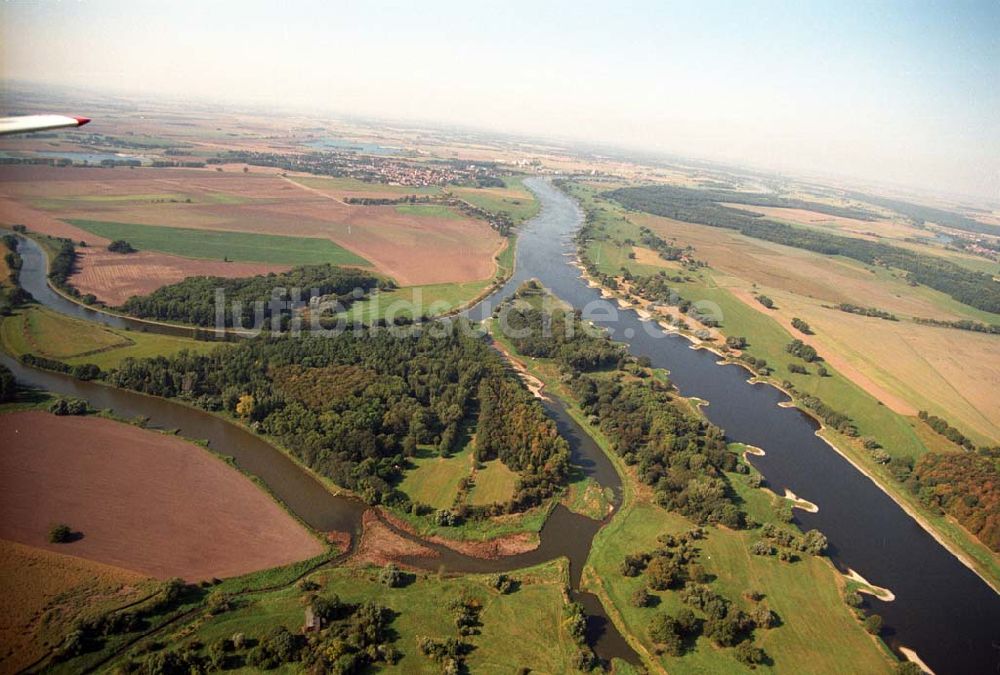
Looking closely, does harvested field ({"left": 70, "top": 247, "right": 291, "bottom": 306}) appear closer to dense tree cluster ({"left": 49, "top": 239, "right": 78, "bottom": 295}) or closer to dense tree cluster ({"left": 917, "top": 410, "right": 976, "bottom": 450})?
dense tree cluster ({"left": 49, "top": 239, "right": 78, "bottom": 295})

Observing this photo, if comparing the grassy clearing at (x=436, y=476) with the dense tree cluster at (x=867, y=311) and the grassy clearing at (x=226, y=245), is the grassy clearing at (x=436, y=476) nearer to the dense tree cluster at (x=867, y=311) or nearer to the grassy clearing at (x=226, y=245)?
the grassy clearing at (x=226, y=245)

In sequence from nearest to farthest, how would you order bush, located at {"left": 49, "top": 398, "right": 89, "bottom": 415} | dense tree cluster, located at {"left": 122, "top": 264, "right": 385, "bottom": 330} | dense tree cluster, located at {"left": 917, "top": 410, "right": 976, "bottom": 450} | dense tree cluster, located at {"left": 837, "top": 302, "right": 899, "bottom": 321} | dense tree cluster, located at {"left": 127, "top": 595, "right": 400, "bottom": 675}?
dense tree cluster, located at {"left": 127, "top": 595, "right": 400, "bottom": 675}
bush, located at {"left": 49, "top": 398, "right": 89, "bottom": 415}
dense tree cluster, located at {"left": 917, "top": 410, "right": 976, "bottom": 450}
dense tree cluster, located at {"left": 122, "top": 264, "right": 385, "bottom": 330}
dense tree cluster, located at {"left": 837, "top": 302, "right": 899, "bottom": 321}

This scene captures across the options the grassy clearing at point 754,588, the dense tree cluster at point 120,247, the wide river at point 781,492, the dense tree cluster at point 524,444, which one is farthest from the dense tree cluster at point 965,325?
the dense tree cluster at point 120,247

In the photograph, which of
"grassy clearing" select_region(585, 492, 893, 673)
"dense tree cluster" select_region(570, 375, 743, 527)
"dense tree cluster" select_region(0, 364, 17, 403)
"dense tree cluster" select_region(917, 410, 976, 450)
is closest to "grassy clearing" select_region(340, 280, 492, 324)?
"dense tree cluster" select_region(570, 375, 743, 527)

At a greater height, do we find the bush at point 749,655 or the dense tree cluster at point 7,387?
the dense tree cluster at point 7,387

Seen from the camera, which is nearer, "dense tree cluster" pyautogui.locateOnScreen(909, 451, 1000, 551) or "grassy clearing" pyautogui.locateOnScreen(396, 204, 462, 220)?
"dense tree cluster" pyautogui.locateOnScreen(909, 451, 1000, 551)

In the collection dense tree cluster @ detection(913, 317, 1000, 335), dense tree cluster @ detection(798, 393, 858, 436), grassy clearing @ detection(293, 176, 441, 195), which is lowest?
dense tree cluster @ detection(798, 393, 858, 436)

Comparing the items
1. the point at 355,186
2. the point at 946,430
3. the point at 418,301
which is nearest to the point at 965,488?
the point at 946,430
